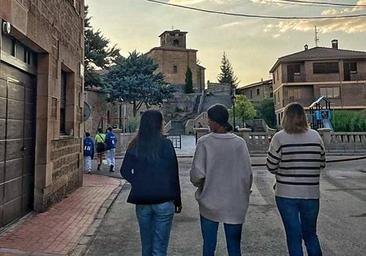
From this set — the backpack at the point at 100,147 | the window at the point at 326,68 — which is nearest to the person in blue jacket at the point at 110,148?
the backpack at the point at 100,147

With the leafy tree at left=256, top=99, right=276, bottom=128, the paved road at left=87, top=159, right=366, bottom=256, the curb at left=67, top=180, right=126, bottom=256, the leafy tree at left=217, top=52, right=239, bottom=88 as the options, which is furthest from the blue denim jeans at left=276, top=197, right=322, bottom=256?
the leafy tree at left=217, top=52, right=239, bottom=88

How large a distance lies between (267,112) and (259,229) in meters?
46.9

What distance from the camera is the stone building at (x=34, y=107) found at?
6074 mm

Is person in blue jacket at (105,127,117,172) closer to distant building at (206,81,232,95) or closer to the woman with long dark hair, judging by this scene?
the woman with long dark hair

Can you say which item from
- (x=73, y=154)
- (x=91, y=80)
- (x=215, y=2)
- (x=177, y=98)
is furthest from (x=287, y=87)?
(x=73, y=154)

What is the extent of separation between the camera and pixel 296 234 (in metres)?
3.76

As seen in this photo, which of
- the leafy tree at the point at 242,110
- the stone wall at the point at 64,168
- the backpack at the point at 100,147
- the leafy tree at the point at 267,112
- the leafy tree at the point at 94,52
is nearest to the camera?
the stone wall at the point at 64,168

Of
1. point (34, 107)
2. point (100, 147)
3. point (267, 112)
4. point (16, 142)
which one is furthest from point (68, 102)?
point (267, 112)

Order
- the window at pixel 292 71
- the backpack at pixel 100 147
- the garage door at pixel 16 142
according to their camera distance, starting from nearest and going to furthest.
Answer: the garage door at pixel 16 142 < the backpack at pixel 100 147 < the window at pixel 292 71

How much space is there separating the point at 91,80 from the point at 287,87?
25089 millimetres

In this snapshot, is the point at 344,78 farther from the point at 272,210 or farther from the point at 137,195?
the point at 137,195

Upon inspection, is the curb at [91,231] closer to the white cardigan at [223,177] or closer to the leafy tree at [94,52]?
the white cardigan at [223,177]

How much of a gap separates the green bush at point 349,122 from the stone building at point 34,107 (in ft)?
83.9

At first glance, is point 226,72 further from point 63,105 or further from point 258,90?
point 63,105
